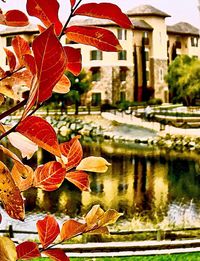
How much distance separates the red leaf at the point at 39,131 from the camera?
0.84ft

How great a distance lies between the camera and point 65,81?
328 mm

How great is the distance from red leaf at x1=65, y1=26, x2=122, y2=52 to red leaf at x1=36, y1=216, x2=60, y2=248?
0.27ft

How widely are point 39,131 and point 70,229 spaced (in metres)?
0.09

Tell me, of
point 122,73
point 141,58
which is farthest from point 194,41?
point 122,73

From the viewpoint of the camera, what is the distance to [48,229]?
1.05ft

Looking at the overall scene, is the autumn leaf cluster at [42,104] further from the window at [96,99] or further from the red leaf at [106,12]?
the window at [96,99]

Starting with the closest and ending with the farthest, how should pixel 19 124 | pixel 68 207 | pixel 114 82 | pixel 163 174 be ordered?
1. pixel 19 124
2. pixel 68 207
3. pixel 163 174
4. pixel 114 82

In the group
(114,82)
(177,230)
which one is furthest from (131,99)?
(177,230)

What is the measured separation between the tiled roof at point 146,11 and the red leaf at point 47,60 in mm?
13046

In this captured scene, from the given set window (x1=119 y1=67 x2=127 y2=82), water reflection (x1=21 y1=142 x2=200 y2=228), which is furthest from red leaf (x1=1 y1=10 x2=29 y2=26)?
window (x1=119 y1=67 x2=127 y2=82)

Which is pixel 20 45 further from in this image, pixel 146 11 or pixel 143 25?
pixel 146 11

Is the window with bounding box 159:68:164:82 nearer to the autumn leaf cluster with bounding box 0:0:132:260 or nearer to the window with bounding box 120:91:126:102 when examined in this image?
the window with bounding box 120:91:126:102

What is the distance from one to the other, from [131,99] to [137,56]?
0.89 metres

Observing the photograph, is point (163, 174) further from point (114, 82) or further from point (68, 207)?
point (114, 82)
